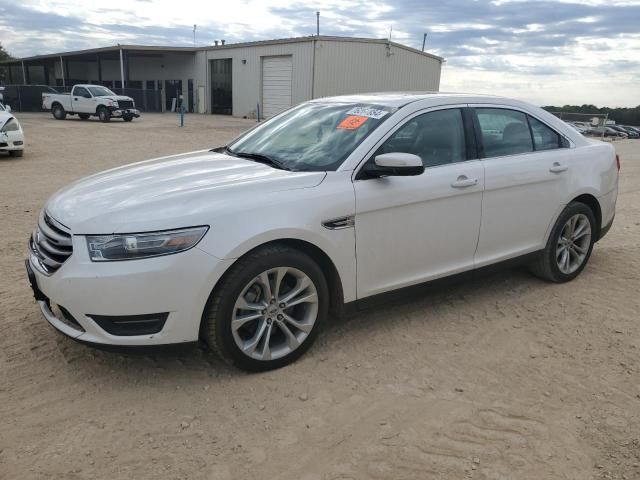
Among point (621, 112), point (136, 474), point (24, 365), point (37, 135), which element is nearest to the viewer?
point (136, 474)

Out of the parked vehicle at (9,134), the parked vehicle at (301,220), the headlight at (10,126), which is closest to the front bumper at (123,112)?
the parked vehicle at (9,134)

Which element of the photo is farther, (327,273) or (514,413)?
(327,273)

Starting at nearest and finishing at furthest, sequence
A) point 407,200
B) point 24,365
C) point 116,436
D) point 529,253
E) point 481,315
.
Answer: point 116,436, point 24,365, point 407,200, point 481,315, point 529,253

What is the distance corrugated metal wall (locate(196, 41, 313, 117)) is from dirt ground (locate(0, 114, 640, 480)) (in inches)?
1054

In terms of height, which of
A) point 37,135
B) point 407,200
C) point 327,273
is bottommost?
point 37,135

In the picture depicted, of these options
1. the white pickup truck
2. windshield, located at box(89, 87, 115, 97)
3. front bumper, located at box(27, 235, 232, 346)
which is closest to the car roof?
front bumper, located at box(27, 235, 232, 346)

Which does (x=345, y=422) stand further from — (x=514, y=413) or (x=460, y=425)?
(x=514, y=413)

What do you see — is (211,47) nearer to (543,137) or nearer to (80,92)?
(80,92)

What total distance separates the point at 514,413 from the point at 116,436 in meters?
2.08

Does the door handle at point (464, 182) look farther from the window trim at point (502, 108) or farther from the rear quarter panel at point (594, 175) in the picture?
the rear quarter panel at point (594, 175)

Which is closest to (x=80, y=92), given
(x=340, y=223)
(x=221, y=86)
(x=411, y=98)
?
(x=221, y=86)

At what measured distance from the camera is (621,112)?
71.6m

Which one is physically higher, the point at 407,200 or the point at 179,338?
the point at 407,200

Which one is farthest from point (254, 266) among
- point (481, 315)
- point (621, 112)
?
point (621, 112)
